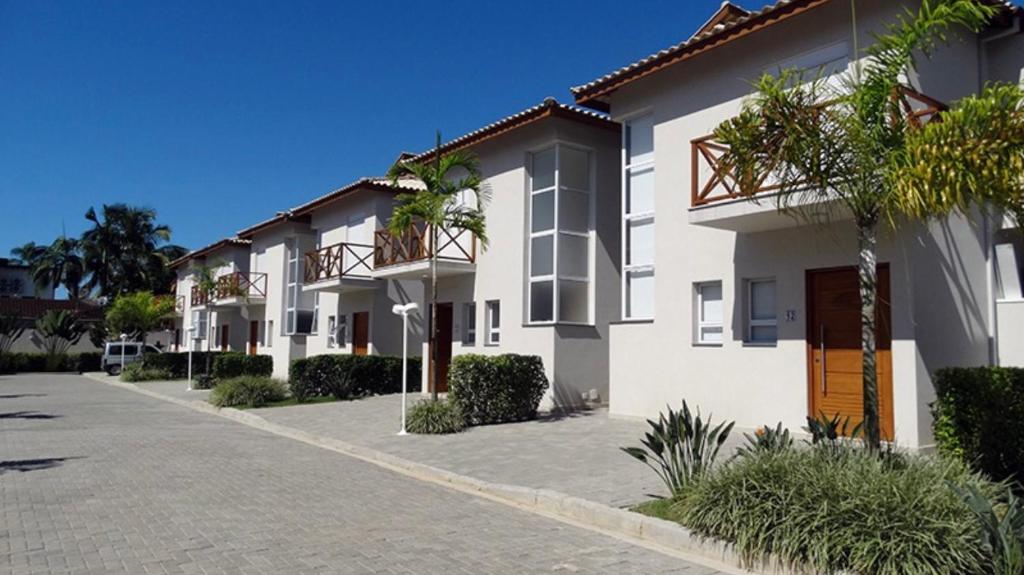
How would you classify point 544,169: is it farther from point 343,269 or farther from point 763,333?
point 343,269

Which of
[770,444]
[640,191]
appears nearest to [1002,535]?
[770,444]

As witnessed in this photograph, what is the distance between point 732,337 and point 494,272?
7.05 m

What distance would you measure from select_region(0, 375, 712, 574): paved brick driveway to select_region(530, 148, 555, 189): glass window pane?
311 inches

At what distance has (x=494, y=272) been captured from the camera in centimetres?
1758

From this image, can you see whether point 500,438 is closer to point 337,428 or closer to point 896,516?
point 337,428

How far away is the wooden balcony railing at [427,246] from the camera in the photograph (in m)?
→ 18.4

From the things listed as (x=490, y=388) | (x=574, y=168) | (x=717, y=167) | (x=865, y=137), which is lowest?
(x=490, y=388)

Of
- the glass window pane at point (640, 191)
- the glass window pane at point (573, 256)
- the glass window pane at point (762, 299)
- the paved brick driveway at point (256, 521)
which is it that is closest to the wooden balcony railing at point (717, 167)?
the glass window pane at point (762, 299)

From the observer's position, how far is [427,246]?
1878cm

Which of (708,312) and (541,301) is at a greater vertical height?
(541,301)

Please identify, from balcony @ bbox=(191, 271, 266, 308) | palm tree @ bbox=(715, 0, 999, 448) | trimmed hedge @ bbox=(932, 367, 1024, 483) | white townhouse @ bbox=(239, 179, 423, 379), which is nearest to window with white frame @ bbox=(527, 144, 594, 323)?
white townhouse @ bbox=(239, 179, 423, 379)

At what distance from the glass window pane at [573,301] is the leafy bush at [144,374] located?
2214 centimetres

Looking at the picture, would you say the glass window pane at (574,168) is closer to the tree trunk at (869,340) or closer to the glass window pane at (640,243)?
the glass window pane at (640,243)

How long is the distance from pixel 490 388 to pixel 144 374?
23621 millimetres
